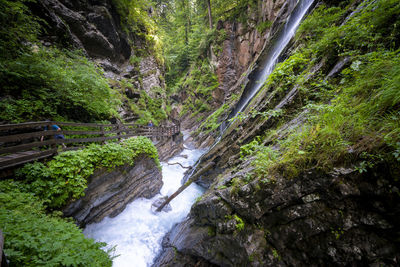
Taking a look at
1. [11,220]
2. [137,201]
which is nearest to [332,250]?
[11,220]

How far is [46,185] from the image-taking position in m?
3.77

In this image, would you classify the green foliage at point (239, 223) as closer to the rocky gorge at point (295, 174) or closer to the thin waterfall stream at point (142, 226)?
the rocky gorge at point (295, 174)

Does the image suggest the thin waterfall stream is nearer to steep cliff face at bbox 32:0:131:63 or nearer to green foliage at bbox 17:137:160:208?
green foliage at bbox 17:137:160:208

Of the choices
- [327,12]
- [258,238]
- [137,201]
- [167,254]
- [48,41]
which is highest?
[48,41]

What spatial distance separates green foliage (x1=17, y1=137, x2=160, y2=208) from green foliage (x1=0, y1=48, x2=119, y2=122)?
Answer: 2.73m

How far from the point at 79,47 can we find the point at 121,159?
10.1 meters

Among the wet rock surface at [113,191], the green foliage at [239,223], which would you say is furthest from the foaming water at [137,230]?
the green foliage at [239,223]

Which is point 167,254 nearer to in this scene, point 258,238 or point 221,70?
point 258,238

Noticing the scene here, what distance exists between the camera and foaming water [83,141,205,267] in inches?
203

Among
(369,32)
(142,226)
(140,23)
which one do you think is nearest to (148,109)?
(140,23)

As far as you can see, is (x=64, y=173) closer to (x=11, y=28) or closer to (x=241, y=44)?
(x=11, y=28)

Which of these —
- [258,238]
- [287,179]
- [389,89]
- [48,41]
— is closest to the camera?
[389,89]

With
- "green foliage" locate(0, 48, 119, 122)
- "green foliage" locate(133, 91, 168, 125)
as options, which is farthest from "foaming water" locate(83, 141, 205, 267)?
"green foliage" locate(133, 91, 168, 125)

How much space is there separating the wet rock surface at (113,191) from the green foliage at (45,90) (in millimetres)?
3706
